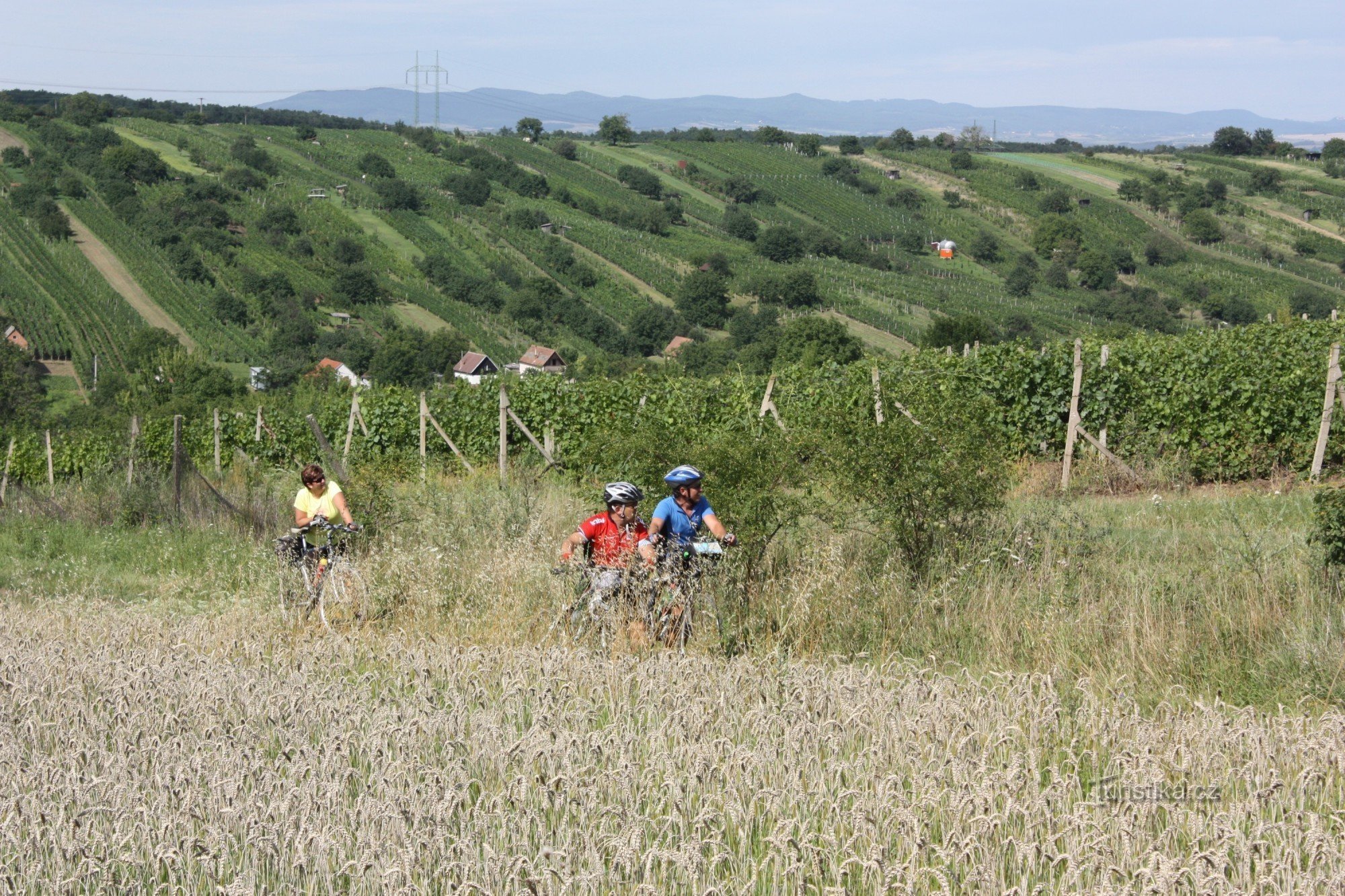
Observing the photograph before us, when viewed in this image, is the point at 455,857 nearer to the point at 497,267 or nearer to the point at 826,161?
the point at 497,267

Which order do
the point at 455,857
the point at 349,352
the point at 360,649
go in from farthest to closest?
the point at 349,352
the point at 360,649
the point at 455,857

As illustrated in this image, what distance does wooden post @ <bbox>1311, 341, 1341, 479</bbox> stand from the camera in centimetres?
1293

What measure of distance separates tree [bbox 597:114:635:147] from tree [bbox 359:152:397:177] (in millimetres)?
45159

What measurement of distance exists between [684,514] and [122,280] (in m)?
99.2

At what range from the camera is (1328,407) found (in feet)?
42.4

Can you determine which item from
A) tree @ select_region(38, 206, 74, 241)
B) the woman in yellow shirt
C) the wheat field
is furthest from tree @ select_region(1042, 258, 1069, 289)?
the wheat field

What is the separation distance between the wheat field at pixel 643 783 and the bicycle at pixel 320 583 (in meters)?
2.56

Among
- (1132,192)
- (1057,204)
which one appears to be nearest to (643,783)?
(1057,204)

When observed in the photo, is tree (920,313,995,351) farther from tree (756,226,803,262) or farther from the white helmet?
tree (756,226,803,262)

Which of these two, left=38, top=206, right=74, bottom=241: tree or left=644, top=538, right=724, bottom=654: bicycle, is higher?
left=644, top=538, right=724, bottom=654: bicycle

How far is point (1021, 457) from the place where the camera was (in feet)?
52.5

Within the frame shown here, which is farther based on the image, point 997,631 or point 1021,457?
point 1021,457

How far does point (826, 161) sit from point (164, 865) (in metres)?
166

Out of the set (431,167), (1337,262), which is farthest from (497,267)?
(1337,262)
